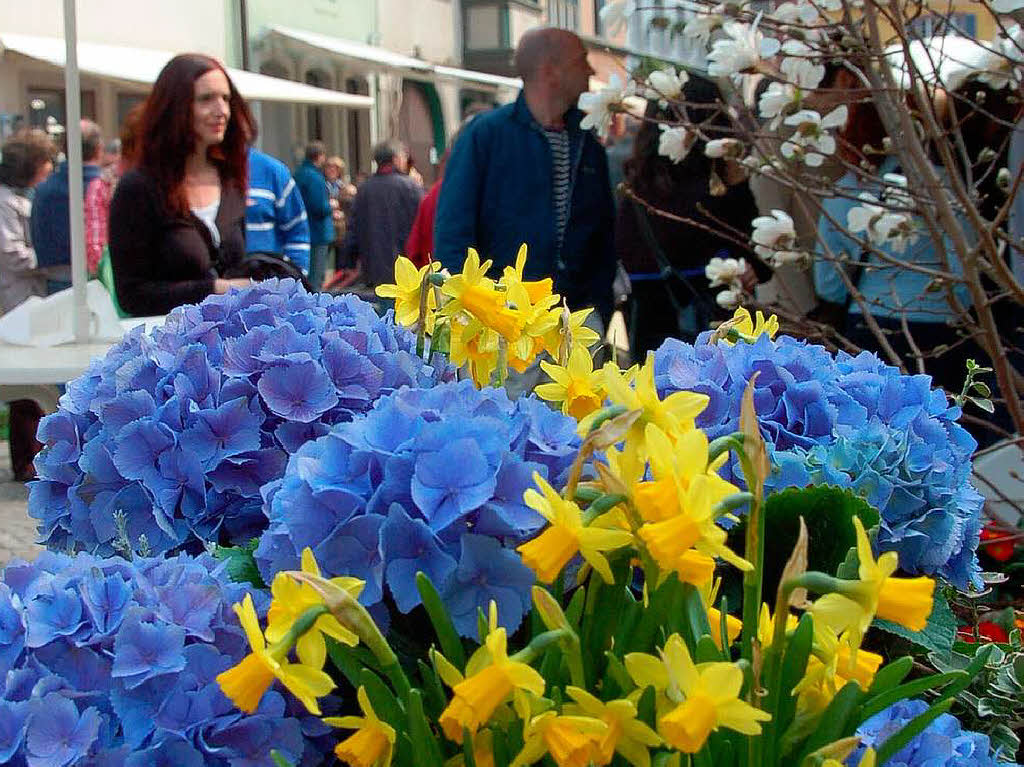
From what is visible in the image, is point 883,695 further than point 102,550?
No

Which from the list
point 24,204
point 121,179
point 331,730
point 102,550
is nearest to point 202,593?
point 331,730

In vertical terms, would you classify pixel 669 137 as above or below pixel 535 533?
above

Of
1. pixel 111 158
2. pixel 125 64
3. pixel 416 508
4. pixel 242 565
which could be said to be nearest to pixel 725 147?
pixel 242 565

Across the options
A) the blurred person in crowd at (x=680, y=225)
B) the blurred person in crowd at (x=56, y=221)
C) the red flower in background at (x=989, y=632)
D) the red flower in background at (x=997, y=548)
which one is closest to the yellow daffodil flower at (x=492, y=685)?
the red flower in background at (x=989, y=632)

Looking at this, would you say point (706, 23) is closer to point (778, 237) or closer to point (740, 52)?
point (740, 52)

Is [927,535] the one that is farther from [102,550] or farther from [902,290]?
[902,290]

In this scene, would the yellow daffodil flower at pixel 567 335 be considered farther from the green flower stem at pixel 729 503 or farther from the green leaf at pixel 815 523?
the green flower stem at pixel 729 503

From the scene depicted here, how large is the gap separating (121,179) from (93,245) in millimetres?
4626

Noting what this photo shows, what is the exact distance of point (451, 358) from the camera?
1337mm

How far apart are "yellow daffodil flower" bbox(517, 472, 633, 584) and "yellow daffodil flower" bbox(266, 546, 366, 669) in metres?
0.12

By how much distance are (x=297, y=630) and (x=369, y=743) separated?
0.35 feet

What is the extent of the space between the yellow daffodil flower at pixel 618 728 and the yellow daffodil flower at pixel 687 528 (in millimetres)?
89

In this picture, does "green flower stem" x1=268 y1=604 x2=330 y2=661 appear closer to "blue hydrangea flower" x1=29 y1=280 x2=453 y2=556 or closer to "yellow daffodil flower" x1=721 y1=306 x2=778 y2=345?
"blue hydrangea flower" x1=29 y1=280 x2=453 y2=556

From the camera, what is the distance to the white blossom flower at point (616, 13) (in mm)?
2758
